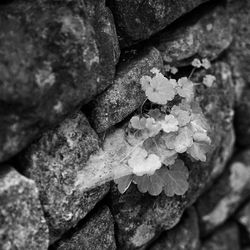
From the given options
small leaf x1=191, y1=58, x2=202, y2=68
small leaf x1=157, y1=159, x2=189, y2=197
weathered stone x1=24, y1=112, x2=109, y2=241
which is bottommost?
small leaf x1=157, y1=159, x2=189, y2=197

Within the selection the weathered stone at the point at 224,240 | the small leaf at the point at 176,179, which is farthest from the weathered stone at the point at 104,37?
the weathered stone at the point at 224,240

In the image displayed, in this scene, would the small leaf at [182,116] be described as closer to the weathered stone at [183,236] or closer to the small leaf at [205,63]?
the small leaf at [205,63]

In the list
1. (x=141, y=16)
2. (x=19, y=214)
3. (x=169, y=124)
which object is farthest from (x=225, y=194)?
(x=19, y=214)

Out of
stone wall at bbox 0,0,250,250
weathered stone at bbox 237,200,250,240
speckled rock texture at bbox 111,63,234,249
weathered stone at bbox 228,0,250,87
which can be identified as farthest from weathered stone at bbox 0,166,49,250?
weathered stone at bbox 237,200,250,240

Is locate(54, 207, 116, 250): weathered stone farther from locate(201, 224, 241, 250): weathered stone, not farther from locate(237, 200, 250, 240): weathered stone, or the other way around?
locate(237, 200, 250, 240): weathered stone

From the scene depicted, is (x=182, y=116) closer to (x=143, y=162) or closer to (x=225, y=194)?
(x=143, y=162)

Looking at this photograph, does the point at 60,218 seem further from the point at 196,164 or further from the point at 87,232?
the point at 196,164
